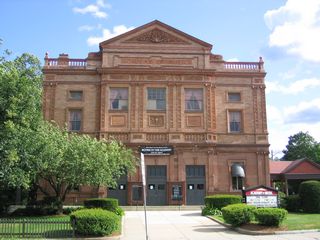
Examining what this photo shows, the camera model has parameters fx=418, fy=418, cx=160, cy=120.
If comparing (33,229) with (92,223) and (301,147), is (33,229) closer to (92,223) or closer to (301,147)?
(92,223)

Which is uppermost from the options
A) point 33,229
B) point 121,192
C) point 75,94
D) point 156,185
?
point 75,94

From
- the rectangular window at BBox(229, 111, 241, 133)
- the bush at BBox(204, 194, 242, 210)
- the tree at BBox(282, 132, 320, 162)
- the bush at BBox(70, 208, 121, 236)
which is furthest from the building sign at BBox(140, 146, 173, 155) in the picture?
the tree at BBox(282, 132, 320, 162)

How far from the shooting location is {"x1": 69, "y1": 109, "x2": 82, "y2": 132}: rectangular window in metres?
41.1

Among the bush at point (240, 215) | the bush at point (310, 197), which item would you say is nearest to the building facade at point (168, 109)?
the bush at point (310, 197)

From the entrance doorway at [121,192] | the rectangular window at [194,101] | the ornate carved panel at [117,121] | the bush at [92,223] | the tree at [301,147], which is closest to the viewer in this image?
the bush at [92,223]

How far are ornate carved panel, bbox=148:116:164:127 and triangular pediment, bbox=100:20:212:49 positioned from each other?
7.68 metres

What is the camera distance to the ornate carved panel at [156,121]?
40.9 metres

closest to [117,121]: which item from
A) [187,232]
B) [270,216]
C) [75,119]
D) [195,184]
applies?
[75,119]

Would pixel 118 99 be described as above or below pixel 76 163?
above

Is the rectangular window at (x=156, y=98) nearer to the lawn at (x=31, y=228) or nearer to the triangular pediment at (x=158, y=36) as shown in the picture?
the triangular pediment at (x=158, y=36)

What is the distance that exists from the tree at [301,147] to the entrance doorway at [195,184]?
4701 centimetres

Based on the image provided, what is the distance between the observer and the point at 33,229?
1861cm

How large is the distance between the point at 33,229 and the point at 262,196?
13445 millimetres

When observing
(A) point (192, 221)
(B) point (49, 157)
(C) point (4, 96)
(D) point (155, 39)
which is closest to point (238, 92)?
(D) point (155, 39)
